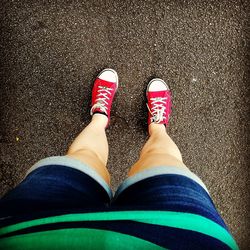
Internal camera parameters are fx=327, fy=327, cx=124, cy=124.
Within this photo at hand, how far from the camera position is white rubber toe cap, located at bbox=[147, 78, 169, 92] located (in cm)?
158

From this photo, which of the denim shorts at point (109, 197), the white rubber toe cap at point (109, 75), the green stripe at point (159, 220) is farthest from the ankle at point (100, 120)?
the green stripe at point (159, 220)

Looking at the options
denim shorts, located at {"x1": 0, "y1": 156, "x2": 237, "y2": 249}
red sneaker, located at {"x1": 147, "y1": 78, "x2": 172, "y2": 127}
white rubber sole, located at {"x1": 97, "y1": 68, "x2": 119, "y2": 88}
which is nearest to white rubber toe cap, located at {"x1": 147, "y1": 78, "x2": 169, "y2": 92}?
red sneaker, located at {"x1": 147, "y1": 78, "x2": 172, "y2": 127}

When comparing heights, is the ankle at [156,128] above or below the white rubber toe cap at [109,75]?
below

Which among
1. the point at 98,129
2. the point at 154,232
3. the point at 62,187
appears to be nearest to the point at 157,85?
the point at 98,129

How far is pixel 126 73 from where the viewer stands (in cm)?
161

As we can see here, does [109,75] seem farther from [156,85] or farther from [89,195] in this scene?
[89,195]

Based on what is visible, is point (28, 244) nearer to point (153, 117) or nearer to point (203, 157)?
point (153, 117)

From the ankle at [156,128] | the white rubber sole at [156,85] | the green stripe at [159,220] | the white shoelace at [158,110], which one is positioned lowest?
the green stripe at [159,220]

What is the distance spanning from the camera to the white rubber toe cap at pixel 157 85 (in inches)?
62.0

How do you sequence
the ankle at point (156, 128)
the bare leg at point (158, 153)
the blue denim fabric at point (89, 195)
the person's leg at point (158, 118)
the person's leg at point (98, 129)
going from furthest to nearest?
the ankle at point (156, 128), the person's leg at point (158, 118), the person's leg at point (98, 129), the bare leg at point (158, 153), the blue denim fabric at point (89, 195)

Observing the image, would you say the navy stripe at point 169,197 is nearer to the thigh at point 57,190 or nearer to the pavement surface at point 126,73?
the thigh at point 57,190

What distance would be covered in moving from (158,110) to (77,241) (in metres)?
0.94

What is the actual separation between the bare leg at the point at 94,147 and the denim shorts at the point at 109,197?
0.10 metres

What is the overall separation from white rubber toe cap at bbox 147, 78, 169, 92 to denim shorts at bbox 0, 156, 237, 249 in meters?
0.65
